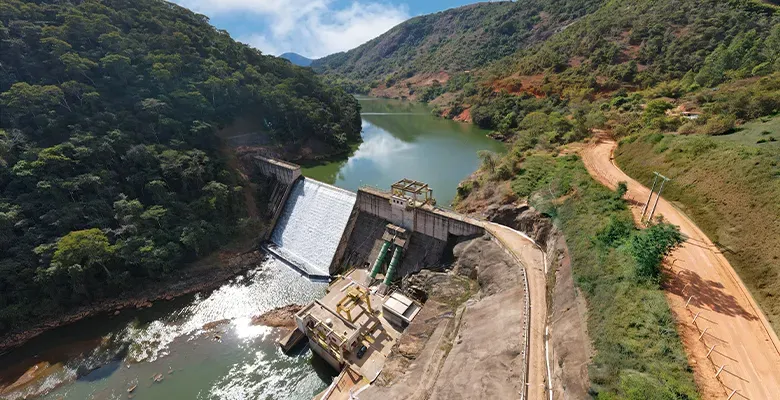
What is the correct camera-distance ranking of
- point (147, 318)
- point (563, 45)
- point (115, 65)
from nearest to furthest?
1. point (147, 318)
2. point (115, 65)
3. point (563, 45)

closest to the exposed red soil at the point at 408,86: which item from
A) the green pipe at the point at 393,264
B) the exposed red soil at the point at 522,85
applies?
the exposed red soil at the point at 522,85

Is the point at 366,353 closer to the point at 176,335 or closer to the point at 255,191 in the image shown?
the point at 176,335

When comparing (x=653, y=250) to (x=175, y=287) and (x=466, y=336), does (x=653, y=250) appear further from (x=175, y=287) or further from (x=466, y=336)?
(x=175, y=287)

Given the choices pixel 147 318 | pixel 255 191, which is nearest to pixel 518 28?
pixel 255 191

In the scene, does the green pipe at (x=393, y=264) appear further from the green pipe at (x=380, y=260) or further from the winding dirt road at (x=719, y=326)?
the winding dirt road at (x=719, y=326)

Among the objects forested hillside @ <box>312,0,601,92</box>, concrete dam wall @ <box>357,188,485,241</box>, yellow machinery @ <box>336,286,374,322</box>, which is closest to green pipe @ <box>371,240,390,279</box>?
concrete dam wall @ <box>357,188,485,241</box>

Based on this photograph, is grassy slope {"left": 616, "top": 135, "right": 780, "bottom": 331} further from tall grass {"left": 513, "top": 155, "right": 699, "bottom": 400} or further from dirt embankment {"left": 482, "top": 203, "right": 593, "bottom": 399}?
dirt embankment {"left": 482, "top": 203, "right": 593, "bottom": 399}
